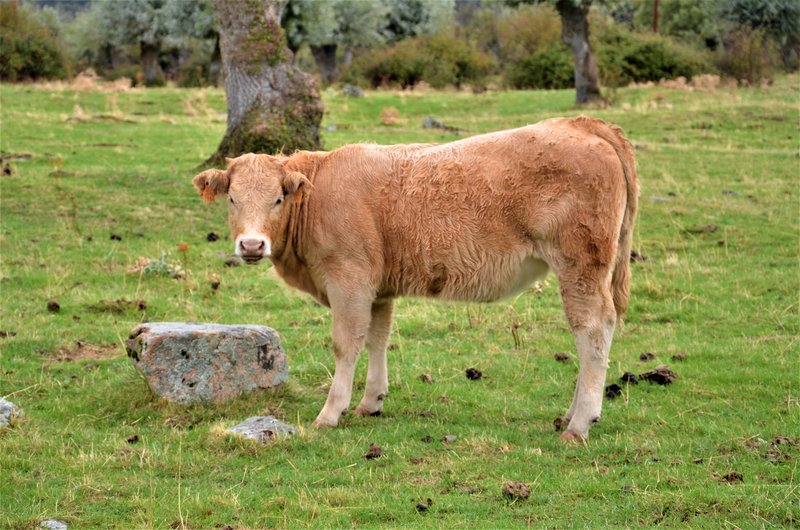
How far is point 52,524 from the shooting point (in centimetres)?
618

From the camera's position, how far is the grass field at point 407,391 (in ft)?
21.5

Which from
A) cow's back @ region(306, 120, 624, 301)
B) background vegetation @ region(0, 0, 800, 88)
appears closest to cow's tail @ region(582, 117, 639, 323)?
cow's back @ region(306, 120, 624, 301)

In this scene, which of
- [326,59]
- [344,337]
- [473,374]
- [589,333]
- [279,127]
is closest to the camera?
[589,333]

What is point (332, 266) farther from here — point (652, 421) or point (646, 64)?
point (646, 64)

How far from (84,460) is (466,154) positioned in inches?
155

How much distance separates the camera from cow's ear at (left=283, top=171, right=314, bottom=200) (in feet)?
27.0

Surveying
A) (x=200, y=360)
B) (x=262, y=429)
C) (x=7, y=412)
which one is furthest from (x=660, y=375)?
(x=7, y=412)

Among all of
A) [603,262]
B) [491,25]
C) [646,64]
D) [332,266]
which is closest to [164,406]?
[332,266]

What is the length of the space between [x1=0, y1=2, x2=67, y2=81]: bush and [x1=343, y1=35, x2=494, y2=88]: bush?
15997mm

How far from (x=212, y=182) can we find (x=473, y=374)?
3231mm

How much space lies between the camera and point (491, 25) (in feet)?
279

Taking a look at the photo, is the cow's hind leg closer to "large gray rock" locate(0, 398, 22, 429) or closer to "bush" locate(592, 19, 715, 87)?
"large gray rock" locate(0, 398, 22, 429)

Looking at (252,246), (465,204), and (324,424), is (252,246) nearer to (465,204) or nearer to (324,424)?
(324,424)

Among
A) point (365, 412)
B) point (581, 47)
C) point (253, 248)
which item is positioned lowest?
point (365, 412)
